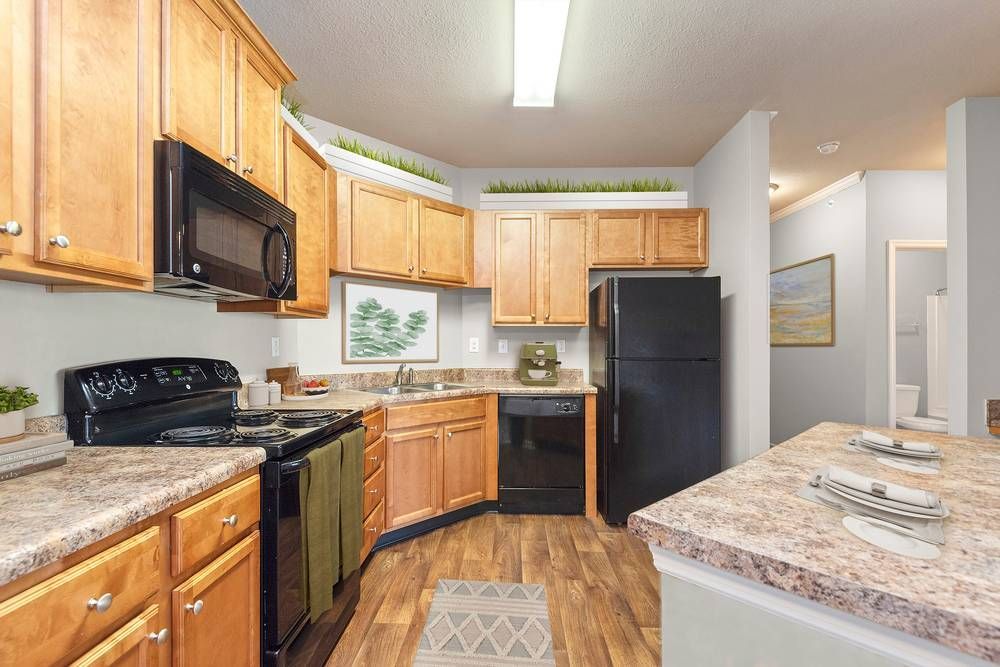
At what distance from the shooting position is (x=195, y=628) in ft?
3.40

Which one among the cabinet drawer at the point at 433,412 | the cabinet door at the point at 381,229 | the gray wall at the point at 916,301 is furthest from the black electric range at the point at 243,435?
the gray wall at the point at 916,301

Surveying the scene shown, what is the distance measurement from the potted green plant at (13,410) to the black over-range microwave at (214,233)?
426 mm

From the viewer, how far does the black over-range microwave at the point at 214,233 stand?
4.10 ft

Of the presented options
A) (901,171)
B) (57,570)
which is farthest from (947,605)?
(901,171)

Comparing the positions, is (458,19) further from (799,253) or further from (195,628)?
(799,253)

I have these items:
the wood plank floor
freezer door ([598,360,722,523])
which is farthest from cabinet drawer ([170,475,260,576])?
freezer door ([598,360,722,523])

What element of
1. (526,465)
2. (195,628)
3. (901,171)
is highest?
(901,171)

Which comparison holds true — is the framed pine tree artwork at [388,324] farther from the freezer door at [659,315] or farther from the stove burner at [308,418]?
the freezer door at [659,315]

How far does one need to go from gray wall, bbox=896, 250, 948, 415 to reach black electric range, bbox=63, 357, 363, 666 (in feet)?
18.9

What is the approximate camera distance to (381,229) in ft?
9.25

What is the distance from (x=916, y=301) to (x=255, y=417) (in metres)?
6.15

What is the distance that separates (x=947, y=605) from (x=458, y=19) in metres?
2.35

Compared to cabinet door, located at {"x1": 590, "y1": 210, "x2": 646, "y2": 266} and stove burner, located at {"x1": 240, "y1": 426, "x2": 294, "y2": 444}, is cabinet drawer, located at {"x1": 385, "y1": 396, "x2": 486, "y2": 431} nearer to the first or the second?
stove burner, located at {"x1": 240, "y1": 426, "x2": 294, "y2": 444}

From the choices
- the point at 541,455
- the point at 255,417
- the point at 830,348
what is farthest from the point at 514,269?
the point at 830,348
